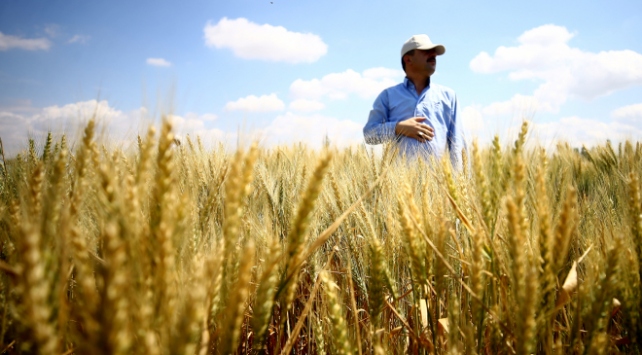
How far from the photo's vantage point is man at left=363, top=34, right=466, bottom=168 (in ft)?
12.8

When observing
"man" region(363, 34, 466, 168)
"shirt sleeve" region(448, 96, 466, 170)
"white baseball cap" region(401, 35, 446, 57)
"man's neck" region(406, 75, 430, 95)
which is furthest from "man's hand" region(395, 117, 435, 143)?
"white baseball cap" region(401, 35, 446, 57)

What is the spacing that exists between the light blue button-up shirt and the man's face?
Answer: 0.61 feet

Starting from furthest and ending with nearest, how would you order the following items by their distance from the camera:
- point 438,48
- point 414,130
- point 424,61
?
point 438,48 < point 424,61 < point 414,130

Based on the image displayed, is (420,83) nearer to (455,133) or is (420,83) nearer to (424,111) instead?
(424,111)

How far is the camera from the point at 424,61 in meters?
4.07

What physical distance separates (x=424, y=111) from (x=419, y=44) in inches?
33.0

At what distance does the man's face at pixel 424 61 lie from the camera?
4.07 meters

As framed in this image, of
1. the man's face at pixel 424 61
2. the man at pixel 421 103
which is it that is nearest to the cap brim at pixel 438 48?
the man at pixel 421 103

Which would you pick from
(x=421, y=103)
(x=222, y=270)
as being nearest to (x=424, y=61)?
(x=421, y=103)

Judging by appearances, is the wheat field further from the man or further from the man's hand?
the man

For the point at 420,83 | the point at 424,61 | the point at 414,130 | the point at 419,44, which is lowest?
the point at 414,130

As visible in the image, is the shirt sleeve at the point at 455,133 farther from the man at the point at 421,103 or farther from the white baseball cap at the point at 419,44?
→ the white baseball cap at the point at 419,44

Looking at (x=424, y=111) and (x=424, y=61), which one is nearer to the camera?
(x=424, y=111)

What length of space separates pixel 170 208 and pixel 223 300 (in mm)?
384
